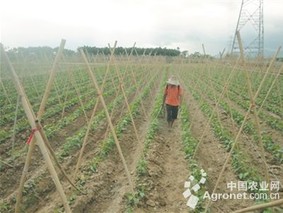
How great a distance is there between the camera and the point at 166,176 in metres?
7.34

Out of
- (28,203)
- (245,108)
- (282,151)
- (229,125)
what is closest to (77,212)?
(28,203)

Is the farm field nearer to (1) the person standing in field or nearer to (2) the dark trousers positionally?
(2) the dark trousers

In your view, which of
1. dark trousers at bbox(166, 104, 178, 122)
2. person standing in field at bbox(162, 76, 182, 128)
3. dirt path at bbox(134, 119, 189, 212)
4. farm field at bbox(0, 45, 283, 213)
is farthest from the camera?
dark trousers at bbox(166, 104, 178, 122)

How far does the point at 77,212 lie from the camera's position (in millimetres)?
5684

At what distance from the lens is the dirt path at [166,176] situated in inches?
239

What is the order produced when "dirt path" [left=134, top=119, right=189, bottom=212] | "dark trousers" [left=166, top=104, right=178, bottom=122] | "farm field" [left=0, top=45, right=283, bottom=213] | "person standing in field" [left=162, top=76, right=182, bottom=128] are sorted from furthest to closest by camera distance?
"dark trousers" [left=166, top=104, right=178, bottom=122], "person standing in field" [left=162, top=76, right=182, bottom=128], "dirt path" [left=134, top=119, right=189, bottom=212], "farm field" [left=0, top=45, right=283, bottom=213]

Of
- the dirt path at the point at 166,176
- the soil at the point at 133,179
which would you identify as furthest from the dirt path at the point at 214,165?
the dirt path at the point at 166,176

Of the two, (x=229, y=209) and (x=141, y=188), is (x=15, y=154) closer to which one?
(x=141, y=188)

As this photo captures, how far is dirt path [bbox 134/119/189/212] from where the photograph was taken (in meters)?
6.07
